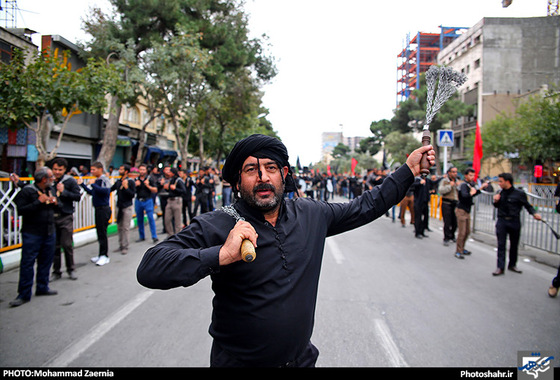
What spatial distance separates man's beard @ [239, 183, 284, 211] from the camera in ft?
6.16

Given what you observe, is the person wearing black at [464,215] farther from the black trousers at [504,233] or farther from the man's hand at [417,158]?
the man's hand at [417,158]

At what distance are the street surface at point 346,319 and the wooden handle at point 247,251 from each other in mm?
2314

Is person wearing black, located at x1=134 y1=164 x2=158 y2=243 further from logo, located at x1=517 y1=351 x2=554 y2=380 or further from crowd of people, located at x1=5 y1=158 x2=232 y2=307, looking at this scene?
logo, located at x1=517 y1=351 x2=554 y2=380

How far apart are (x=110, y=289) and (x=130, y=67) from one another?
12836mm

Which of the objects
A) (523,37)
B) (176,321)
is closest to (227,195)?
(176,321)

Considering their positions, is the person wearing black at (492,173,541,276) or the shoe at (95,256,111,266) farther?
the shoe at (95,256,111,266)

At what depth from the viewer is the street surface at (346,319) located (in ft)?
11.7

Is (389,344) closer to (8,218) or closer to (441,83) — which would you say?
(441,83)

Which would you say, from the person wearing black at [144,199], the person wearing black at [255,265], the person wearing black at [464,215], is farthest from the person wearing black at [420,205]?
the person wearing black at [255,265]

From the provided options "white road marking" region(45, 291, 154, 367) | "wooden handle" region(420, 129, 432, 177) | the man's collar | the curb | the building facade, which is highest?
the building facade

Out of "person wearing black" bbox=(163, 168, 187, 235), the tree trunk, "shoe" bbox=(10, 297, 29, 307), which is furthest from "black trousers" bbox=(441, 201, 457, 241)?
the tree trunk

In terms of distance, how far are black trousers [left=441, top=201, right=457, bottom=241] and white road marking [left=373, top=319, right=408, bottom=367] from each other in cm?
626

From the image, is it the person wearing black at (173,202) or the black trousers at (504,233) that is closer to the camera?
the black trousers at (504,233)

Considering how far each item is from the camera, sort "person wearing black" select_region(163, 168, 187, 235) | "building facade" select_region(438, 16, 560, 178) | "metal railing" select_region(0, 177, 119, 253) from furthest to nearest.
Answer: "building facade" select_region(438, 16, 560, 178)
"person wearing black" select_region(163, 168, 187, 235)
"metal railing" select_region(0, 177, 119, 253)
